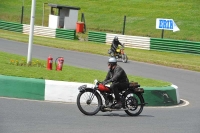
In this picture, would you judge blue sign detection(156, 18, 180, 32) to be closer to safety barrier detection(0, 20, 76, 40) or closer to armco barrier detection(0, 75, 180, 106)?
safety barrier detection(0, 20, 76, 40)

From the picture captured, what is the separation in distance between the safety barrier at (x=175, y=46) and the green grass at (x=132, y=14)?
24.2ft

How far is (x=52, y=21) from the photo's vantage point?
44.5m

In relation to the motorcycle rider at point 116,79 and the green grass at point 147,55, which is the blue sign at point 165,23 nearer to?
the green grass at point 147,55

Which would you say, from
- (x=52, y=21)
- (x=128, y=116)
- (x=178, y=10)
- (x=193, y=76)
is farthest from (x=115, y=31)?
(x=128, y=116)

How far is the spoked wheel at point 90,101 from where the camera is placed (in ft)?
40.0

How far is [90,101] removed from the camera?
40.2 feet

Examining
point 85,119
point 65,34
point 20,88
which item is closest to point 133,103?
point 85,119

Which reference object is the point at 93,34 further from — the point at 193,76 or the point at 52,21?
the point at 193,76

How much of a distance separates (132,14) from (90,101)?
41.1 meters

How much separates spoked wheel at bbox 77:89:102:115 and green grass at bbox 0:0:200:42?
2971cm

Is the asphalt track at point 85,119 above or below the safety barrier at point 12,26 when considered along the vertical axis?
below

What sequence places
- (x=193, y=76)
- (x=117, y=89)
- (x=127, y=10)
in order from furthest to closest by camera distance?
(x=127, y=10), (x=193, y=76), (x=117, y=89)

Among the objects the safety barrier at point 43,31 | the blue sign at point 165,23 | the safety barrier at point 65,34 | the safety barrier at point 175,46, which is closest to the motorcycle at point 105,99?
the safety barrier at point 175,46

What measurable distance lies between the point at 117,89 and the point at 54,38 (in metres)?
27.1
